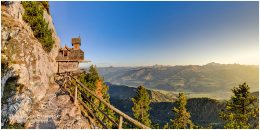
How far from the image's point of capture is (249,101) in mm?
29125

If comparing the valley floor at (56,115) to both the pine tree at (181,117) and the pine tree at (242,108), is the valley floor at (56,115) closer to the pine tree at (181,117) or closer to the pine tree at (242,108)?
the pine tree at (242,108)

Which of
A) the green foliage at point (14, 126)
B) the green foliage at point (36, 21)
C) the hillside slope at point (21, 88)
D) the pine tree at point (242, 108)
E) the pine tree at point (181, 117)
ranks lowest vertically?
the pine tree at point (181, 117)

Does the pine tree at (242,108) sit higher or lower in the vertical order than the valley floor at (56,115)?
lower

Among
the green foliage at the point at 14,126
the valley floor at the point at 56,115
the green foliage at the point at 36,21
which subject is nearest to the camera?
the green foliage at the point at 14,126

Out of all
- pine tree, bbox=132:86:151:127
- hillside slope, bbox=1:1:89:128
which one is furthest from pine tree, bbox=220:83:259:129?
pine tree, bbox=132:86:151:127

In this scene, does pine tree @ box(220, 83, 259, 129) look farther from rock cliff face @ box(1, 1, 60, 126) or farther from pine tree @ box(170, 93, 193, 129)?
rock cliff face @ box(1, 1, 60, 126)

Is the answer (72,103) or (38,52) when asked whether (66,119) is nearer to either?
(72,103)

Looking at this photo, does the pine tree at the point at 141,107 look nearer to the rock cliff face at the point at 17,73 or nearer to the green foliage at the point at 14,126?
the rock cliff face at the point at 17,73

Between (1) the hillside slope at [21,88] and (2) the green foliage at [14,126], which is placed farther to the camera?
(1) the hillside slope at [21,88]

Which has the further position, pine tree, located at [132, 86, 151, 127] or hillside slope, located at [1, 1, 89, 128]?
pine tree, located at [132, 86, 151, 127]

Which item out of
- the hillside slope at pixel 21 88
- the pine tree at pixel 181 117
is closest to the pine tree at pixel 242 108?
the pine tree at pixel 181 117

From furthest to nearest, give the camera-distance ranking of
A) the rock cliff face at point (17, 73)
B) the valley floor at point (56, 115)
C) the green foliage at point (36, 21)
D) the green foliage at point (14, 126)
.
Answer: the green foliage at point (36, 21) < the valley floor at point (56, 115) < the rock cliff face at point (17, 73) < the green foliage at point (14, 126)

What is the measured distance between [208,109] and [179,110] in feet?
287

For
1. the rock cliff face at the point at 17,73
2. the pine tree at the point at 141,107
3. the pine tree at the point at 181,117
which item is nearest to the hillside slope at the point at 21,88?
Result: the rock cliff face at the point at 17,73
